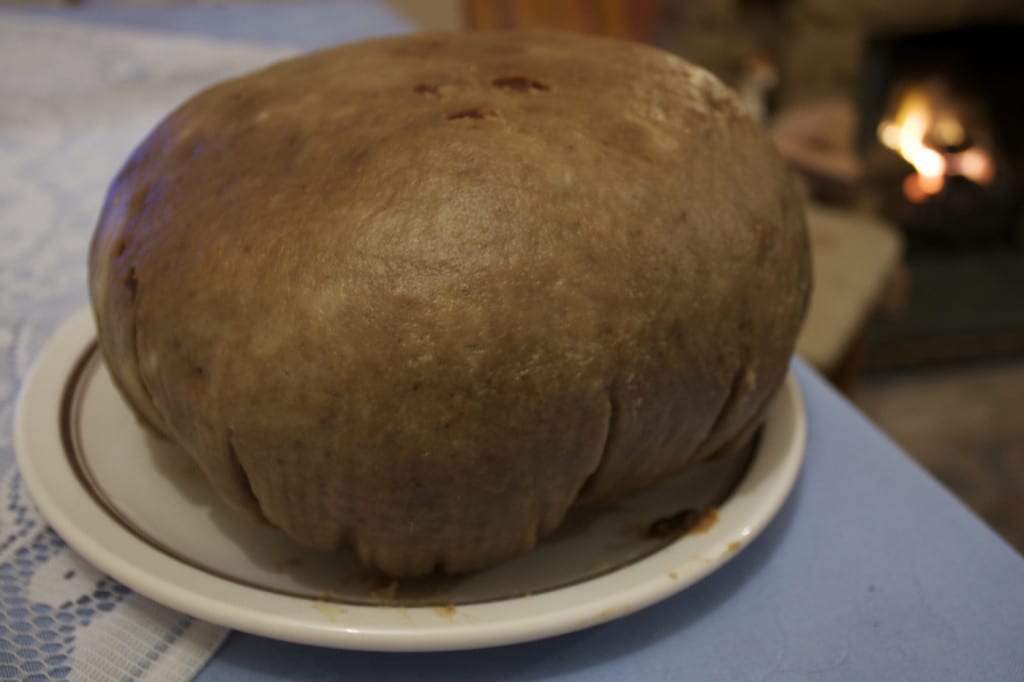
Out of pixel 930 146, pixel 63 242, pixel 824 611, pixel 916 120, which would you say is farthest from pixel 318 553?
pixel 916 120

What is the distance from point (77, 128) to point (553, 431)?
1.26 metres

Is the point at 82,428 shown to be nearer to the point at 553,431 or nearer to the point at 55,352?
the point at 55,352

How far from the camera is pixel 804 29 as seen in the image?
2783mm

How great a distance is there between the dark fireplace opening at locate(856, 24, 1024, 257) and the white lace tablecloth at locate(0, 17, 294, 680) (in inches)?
75.7

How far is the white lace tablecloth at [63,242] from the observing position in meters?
0.58

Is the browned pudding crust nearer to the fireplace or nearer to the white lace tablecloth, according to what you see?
the white lace tablecloth

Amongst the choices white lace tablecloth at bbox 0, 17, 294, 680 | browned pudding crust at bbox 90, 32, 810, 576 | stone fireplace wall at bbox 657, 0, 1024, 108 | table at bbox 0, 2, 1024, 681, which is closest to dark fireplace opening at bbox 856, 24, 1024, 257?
stone fireplace wall at bbox 657, 0, 1024, 108

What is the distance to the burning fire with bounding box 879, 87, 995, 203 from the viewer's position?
2.66m

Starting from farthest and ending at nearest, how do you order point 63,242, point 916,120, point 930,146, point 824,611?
point 916,120 → point 930,146 → point 63,242 → point 824,611

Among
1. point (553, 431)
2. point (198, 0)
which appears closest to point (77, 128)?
point (553, 431)

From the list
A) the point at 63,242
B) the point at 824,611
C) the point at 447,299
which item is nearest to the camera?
the point at 447,299

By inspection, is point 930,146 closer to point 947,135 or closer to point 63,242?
point 947,135

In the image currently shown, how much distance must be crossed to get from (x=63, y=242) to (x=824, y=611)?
3.26 ft

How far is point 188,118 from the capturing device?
69 centimetres
